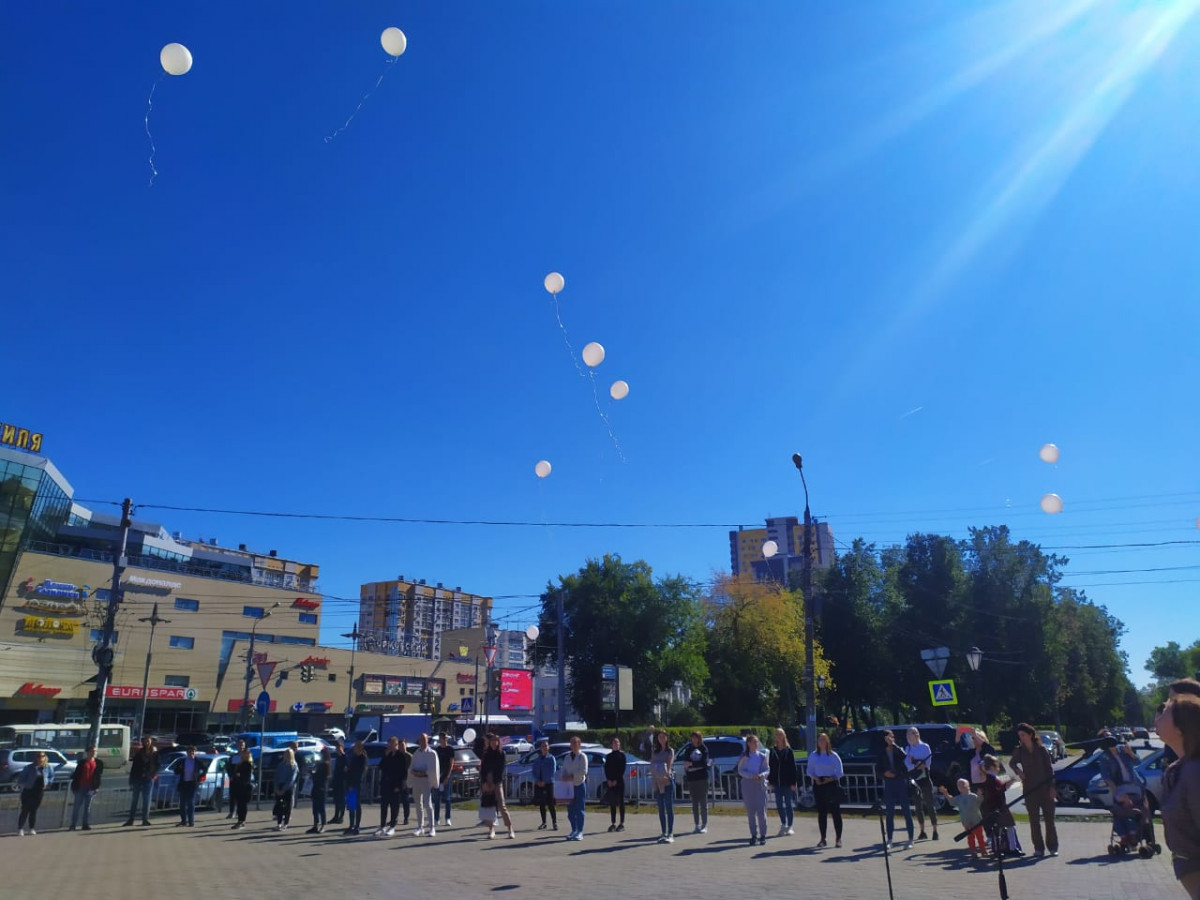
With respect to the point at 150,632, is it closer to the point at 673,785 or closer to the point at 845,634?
the point at 845,634

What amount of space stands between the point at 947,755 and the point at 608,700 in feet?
60.0

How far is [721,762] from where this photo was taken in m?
23.2

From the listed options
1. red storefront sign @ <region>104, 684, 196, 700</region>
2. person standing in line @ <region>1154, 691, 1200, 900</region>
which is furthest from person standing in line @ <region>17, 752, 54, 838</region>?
red storefront sign @ <region>104, 684, 196, 700</region>

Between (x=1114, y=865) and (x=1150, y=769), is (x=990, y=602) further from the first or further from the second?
(x=1114, y=865)

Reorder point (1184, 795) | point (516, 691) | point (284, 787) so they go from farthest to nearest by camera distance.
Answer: point (516, 691) < point (284, 787) < point (1184, 795)

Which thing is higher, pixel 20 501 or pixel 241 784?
A: pixel 20 501

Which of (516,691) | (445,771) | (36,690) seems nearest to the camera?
(445,771)

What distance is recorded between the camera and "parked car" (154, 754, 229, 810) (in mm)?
20969

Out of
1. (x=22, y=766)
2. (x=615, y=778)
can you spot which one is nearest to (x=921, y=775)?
(x=615, y=778)

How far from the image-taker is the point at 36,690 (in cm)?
5166

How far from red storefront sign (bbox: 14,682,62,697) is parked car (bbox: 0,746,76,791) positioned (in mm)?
24069

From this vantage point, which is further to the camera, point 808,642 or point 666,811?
point 808,642

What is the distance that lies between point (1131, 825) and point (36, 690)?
5922 cm

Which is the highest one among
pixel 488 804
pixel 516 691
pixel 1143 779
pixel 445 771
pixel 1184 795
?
pixel 516 691
